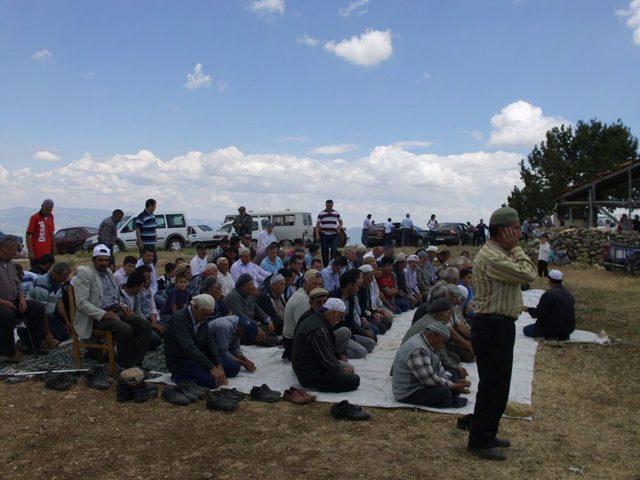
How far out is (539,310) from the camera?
8.20 metres

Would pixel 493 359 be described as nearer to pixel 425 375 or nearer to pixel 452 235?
pixel 425 375

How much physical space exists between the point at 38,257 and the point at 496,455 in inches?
300

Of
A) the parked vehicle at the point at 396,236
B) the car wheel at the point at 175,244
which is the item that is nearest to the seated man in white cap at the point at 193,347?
the car wheel at the point at 175,244

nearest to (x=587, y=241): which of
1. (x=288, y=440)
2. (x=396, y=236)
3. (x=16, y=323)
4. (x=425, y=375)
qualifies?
(x=396, y=236)

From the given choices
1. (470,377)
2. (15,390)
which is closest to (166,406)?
(15,390)

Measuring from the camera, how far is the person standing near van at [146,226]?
10.0 meters

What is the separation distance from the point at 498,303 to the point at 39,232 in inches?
300

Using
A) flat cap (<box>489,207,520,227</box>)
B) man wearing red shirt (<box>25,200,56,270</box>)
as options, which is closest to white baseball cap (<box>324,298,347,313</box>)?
flat cap (<box>489,207,520,227</box>)

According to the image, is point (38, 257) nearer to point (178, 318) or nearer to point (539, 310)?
point (178, 318)

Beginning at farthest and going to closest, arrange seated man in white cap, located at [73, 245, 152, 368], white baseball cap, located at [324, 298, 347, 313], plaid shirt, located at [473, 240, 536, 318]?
seated man in white cap, located at [73, 245, 152, 368], white baseball cap, located at [324, 298, 347, 313], plaid shirt, located at [473, 240, 536, 318]

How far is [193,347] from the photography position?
5.59 meters

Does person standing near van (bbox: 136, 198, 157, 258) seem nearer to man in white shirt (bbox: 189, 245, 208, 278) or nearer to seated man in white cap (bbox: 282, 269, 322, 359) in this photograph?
man in white shirt (bbox: 189, 245, 208, 278)

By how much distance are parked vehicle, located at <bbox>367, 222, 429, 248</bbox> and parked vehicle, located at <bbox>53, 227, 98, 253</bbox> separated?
12.3 metres

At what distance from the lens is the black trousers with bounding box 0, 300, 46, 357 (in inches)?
244
